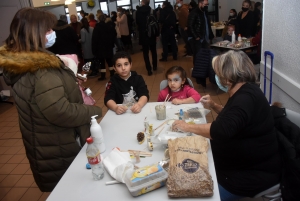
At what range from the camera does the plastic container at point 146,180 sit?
1194 mm

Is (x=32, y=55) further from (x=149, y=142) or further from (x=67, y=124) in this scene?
(x=149, y=142)

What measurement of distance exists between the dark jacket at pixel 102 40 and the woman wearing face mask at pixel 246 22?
9.48 ft

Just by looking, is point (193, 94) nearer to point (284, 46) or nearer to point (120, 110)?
point (120, 110)

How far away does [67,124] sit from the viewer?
5.32ft

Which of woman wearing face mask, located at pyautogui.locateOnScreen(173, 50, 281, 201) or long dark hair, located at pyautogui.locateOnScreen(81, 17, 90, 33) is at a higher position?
long dark hair, located at pyautogui.locateOnScreen(81, 17, 90, 33)

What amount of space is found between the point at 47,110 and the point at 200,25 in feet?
14.9

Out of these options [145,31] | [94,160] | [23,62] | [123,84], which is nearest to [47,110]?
[23,62]

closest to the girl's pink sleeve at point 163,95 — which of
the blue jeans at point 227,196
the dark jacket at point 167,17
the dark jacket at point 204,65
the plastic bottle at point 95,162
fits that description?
the blue jeans at point 227,196

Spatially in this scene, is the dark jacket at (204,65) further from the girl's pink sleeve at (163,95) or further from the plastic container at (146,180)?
the plastic container at (146,180)

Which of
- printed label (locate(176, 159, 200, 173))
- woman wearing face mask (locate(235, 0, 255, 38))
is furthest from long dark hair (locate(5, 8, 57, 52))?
woman wearing face mask (locate(235, 0, 255, 38))

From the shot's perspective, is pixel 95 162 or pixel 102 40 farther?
pixel 102 40

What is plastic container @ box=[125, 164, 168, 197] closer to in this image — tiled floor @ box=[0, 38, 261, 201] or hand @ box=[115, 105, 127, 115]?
hand @ box=[115, 105, 127, 115]

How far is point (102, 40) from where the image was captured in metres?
5.89

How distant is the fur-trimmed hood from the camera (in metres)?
1.47
